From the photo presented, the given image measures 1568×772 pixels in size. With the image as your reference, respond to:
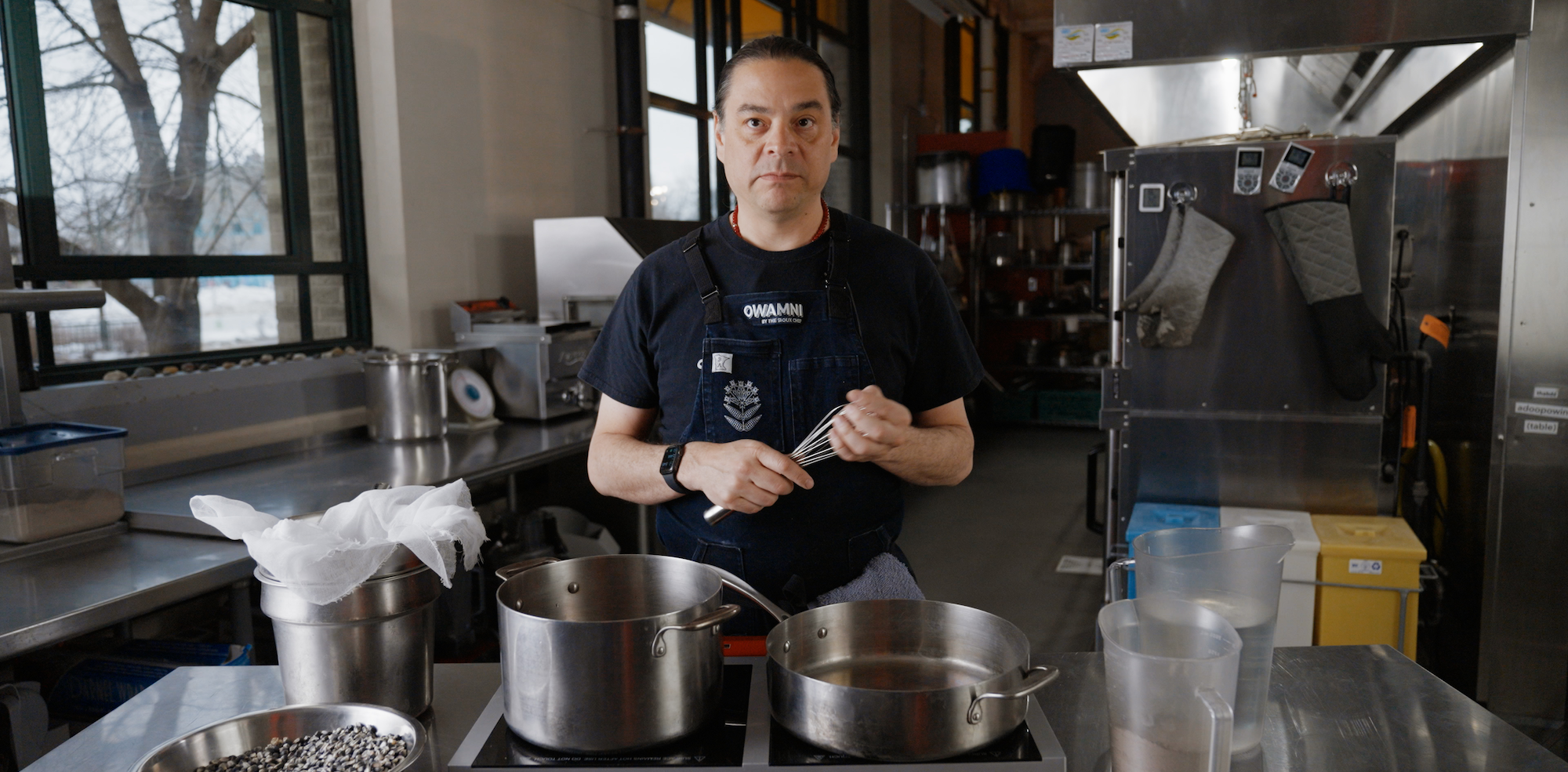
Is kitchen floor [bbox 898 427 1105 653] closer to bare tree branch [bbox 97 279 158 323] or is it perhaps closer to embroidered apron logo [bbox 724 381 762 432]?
embroidered apron logo [bbox 724 381 762 432]

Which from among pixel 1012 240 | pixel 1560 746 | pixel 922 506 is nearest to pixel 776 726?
pixel 1560 746

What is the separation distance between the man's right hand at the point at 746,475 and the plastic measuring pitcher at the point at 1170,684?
466 millimetres

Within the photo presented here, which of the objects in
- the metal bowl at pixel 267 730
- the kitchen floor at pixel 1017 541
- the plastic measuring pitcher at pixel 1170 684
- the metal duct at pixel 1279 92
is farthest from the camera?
the kitchen floor at pixel 1017 541

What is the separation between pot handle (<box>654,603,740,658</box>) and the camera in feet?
3.07

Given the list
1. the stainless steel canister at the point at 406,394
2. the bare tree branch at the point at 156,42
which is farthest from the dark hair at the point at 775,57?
the bare tree branch at the point at 156,42

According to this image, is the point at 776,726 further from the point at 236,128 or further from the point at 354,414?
the point at 236,128

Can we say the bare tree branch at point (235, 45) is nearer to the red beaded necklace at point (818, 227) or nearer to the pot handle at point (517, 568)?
the red beaded necklace at point (818, 227)

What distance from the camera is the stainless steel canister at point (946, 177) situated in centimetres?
816

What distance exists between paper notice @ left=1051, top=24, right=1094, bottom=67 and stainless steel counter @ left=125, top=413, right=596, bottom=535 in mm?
1893

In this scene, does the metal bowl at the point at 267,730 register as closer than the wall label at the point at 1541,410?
Yes

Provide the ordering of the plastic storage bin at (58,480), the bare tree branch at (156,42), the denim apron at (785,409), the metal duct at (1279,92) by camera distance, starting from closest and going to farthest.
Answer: the denim apron at (785,409) < the plastic storage bin at (58,480) < the bare tree branch at (156,42) < the metal duct at (1279,92)

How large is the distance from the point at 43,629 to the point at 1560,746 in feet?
11.6

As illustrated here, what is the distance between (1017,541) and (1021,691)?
15.1 feet

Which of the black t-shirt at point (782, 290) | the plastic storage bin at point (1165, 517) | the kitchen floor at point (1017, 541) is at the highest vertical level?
the black t-shirt at point (782, 290)
